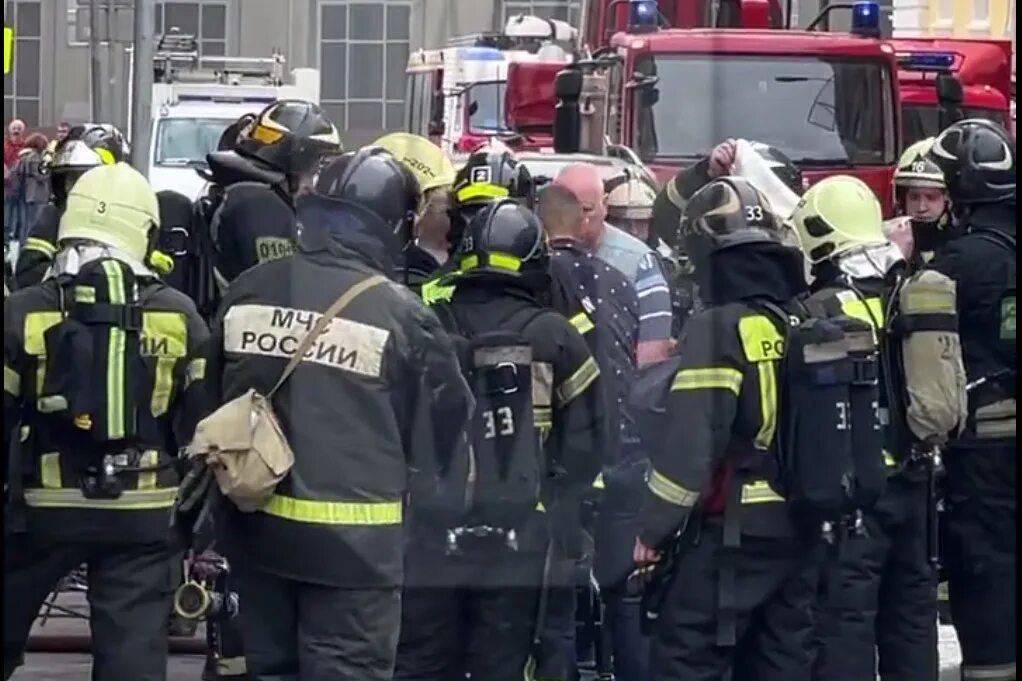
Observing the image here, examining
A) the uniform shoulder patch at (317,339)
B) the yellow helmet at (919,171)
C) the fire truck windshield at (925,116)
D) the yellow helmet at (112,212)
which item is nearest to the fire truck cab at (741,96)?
the fire truck windshield at (925,116)

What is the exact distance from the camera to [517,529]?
6.12 meters

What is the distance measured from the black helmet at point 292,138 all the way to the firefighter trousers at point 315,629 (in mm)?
1771

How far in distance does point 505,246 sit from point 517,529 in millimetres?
740

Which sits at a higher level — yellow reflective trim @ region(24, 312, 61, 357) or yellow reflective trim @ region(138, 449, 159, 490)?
yellow reflective trim @ region(24, 312, 61, 357)

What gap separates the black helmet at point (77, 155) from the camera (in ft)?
23.7

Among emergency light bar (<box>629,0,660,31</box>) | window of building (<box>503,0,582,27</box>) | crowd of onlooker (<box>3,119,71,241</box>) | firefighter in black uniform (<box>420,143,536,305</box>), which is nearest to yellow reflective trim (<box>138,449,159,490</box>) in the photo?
firefighter in black uniform (<box>420,143,536,305</box>)

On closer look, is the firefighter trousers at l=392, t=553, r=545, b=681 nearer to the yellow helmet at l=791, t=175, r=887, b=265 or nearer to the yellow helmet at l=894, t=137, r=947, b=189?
the yellow helmet at l=791, t=175, r=887, b=265

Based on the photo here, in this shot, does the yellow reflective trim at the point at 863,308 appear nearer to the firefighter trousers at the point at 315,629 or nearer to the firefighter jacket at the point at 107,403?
the firefighter trousers at the point at 315,629

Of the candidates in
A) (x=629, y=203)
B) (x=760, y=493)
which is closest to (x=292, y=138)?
(x=629, y=203)

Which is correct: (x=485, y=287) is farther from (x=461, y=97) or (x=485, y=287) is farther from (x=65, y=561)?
(x=461, y=97)

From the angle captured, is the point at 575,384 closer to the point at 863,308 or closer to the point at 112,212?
the point at 863,308

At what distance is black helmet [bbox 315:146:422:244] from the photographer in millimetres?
5438

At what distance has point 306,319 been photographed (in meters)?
5.24

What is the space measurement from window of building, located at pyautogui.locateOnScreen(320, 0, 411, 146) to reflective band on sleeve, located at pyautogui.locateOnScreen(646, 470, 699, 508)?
7.58ft
